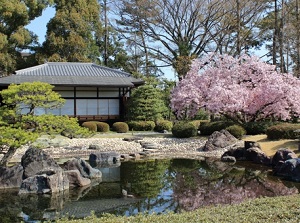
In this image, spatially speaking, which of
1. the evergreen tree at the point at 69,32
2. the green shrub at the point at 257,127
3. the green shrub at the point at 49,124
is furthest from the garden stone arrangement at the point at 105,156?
the evergreen tree at the point at 69,32

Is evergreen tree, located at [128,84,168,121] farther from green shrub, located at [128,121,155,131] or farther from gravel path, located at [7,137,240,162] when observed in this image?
gravel path, located at [7,137,240,162]

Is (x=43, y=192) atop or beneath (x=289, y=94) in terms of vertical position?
beneath

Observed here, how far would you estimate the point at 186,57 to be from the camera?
30203 mm

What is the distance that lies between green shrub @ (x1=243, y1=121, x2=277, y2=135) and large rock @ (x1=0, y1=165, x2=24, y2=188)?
39.0ft

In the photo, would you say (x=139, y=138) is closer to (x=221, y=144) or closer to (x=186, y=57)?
(x=221, y=144)

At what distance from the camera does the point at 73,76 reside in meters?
25.7

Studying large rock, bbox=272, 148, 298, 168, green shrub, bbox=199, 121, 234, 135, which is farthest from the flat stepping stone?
large rock, bbox=272, 148, 298, 168

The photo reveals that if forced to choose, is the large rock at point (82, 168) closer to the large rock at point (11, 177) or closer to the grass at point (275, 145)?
the large rock at point (11, 177)

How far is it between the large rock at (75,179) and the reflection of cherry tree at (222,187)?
8.55 ft

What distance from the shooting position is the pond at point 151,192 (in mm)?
8169

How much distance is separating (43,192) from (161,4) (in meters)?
26.4

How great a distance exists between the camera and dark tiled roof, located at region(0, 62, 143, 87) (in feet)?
79.3

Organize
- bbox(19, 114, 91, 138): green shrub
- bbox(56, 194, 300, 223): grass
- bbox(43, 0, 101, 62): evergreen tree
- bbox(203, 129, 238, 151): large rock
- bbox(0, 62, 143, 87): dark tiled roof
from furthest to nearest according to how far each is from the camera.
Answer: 1. bbox(43, 0, 101, 62): evergreen tree
2. bbox(0, 62, 143, 87): dark tiled roof
3. bbox(203, 129, 238, 151): large rock
4. bbox(19, 114, 91, 138): green shrub
5. bbox(56, 194, 300, 223): grass

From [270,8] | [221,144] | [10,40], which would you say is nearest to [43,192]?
[221,144]
